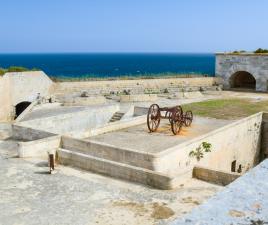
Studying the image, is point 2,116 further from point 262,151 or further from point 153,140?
point 262,151

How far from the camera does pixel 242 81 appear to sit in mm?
36562

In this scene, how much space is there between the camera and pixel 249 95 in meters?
30.4

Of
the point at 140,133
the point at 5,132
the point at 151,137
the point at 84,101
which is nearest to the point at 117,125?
the point at 140,133

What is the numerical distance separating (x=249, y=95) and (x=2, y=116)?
18847mm

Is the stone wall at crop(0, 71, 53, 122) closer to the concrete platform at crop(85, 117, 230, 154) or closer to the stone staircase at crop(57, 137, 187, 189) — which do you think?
the concrete platform at crop(85, 117, 230, 154)

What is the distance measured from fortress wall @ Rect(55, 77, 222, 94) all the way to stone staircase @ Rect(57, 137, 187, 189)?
48.9ft

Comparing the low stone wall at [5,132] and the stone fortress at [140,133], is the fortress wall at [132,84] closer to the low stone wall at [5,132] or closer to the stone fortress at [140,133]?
the stone fortress at [140,133]

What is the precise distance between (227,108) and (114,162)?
13.4 m

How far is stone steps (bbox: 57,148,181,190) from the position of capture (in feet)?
36.2

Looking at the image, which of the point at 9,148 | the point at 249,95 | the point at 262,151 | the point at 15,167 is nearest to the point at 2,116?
the point at 9,148

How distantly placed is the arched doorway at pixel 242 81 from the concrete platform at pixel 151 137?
16670mm

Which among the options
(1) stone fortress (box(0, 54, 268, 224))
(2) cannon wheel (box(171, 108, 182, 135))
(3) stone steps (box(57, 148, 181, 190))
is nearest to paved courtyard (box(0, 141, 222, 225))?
(3) stone steps (box(57, 148, 181, 190))

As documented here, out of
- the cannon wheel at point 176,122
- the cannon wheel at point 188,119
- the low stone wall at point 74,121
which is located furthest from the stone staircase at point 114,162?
the cannon wheel at point 188,119

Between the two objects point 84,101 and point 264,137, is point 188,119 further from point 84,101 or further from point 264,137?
point 84,101
